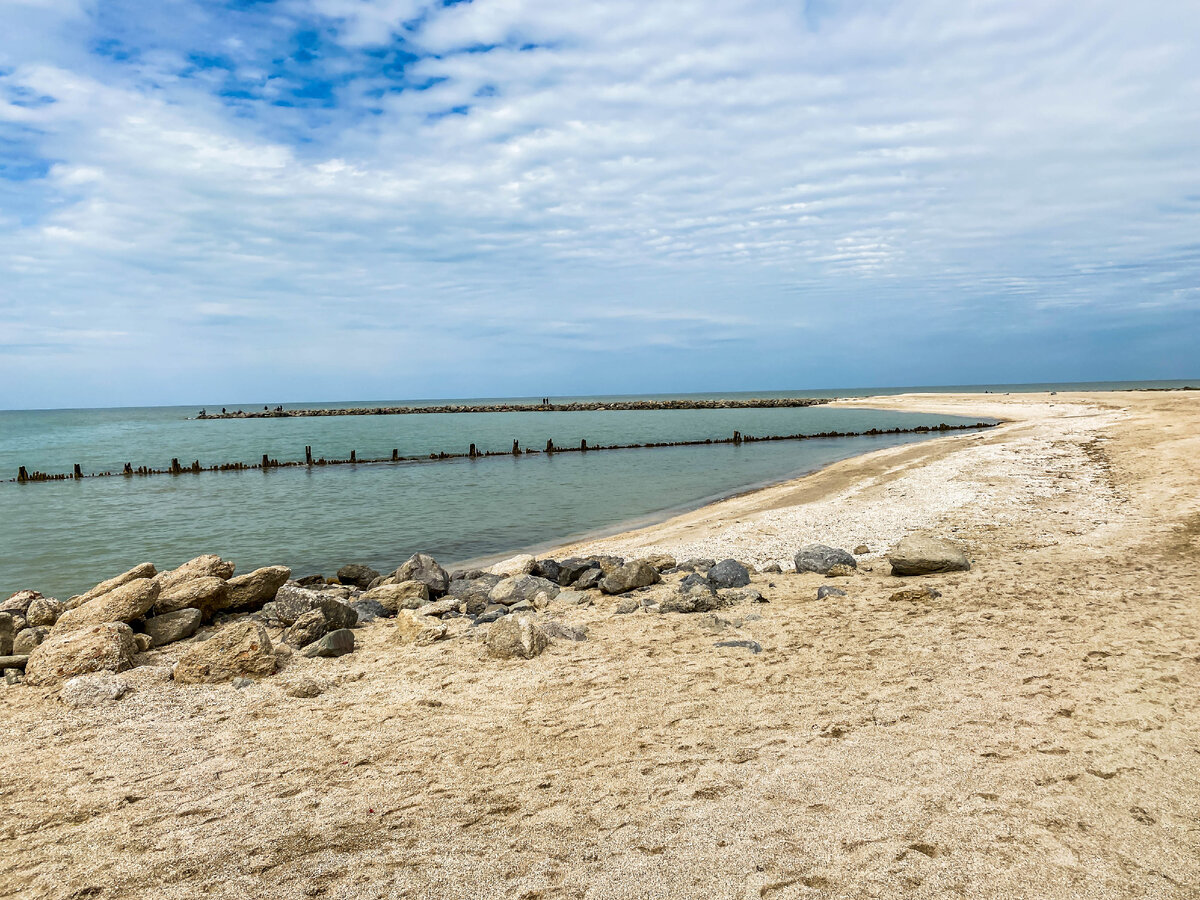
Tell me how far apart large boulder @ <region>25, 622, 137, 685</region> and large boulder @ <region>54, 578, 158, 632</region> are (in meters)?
0.52

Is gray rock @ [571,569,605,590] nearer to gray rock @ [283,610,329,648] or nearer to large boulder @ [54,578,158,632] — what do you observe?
gray rock @ [283,610,329,648]

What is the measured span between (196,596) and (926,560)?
10929 millimetres

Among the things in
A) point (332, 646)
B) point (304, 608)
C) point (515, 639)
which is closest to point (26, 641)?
point (304, 608)

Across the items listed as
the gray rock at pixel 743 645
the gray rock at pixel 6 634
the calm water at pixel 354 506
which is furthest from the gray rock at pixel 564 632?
the calm water at pixel 354 506

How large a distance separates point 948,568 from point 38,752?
37.1 ft

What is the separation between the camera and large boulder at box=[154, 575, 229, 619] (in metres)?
8.98

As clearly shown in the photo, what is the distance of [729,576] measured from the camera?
10.2 m

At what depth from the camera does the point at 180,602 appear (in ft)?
29.8

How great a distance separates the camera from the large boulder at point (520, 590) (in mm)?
10523

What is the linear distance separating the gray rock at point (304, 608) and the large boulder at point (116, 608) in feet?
4.94

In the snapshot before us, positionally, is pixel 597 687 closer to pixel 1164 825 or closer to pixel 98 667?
pixel 1164 825

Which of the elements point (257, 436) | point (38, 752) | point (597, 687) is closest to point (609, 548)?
point (597, 687)

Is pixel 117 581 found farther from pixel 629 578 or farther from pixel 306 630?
pixel 629 578

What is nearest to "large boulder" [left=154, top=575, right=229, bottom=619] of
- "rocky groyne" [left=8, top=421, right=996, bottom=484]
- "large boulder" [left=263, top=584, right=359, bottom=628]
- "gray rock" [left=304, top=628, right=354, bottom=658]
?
"large boulder" [left=263, top=584, right=359, bottom=628]
